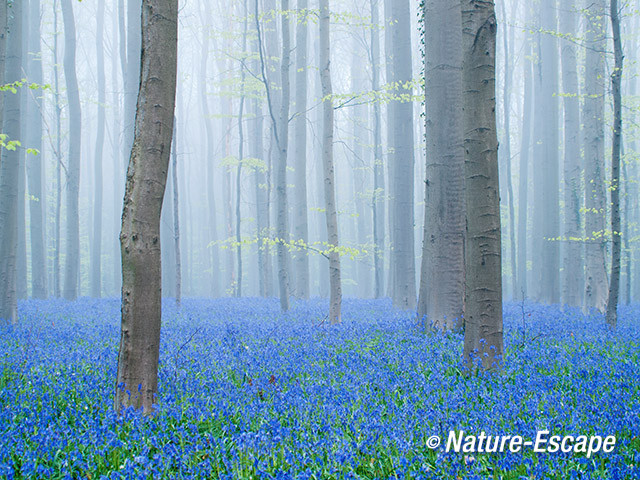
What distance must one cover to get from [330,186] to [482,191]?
5338 millimetres

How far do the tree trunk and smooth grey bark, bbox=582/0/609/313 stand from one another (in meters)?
4.40

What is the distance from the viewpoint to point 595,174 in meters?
13.0

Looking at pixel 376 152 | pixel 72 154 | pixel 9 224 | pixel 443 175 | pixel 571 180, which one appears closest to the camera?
pixel 443 175

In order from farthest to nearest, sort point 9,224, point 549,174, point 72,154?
point 549,174 < point 72,154 < point 9,224

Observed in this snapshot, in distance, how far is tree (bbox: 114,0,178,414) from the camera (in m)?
3.84

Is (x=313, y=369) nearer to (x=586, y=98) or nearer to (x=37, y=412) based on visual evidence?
(x=37, y=412)

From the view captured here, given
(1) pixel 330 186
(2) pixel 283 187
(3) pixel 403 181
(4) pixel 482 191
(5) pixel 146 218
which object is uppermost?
(3) pixel 403 181

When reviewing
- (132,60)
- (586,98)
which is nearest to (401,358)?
(586,98)

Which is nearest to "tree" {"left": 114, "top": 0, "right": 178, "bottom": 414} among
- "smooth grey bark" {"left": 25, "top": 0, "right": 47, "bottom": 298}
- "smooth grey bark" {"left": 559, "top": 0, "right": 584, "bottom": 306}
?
"smooth grey bark" {"left": 559, "top": 0, "right": 584, "bottom": 306}

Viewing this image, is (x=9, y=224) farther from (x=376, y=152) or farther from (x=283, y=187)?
(x=376, y=152)

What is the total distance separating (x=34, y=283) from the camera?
1761cm

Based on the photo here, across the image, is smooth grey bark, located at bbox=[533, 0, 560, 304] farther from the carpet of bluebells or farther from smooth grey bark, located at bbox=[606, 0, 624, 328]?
the carpet of bluebells

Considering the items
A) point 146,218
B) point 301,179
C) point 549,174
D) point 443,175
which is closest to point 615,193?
point 443,175

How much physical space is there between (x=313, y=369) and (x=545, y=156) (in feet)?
59.1
